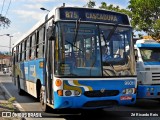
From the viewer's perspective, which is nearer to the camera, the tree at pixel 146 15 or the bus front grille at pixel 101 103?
the bus front grille at pixel 101 103

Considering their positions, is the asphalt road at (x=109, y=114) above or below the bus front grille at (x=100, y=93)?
below

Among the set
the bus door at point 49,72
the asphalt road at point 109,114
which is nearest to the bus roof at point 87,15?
the bus door at point 49,72

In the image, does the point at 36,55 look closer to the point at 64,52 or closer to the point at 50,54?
the point at 50,54

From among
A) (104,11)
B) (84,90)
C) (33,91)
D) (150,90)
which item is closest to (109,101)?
(84,90)

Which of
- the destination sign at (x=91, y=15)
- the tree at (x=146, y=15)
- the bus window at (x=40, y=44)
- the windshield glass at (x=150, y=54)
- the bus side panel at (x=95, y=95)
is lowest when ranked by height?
the bus side panel at (x=95, y=95)

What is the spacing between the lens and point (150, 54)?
13086 millimetres

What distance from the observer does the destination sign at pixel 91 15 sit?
934cm

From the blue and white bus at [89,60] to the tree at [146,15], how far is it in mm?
17304

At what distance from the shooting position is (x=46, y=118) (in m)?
10.5

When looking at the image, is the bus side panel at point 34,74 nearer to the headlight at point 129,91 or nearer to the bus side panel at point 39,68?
the bus side panel at point 39,68

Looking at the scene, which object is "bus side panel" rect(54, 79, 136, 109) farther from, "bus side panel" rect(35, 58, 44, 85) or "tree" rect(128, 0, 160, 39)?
"tree" rect(128, 0, 160, 39)

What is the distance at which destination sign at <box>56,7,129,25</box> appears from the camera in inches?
368

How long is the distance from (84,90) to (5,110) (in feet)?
11.6

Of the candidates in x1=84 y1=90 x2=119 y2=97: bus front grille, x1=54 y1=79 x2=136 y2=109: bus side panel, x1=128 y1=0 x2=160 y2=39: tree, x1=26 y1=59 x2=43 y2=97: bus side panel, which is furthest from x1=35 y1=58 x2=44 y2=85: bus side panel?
x1=128 y1=0 x2=160 y2=39: tree
